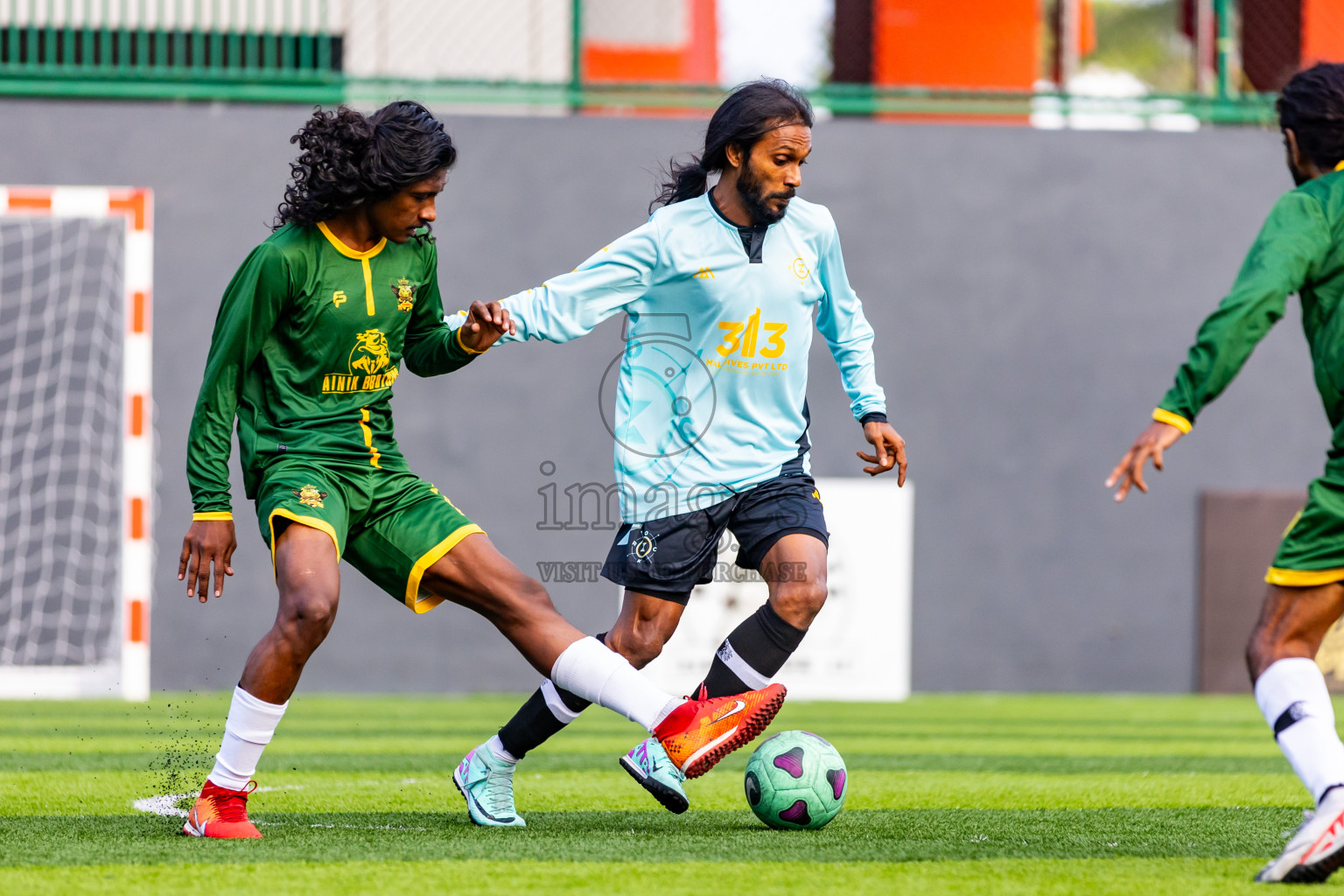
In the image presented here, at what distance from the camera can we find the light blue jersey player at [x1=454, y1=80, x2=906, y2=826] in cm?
444

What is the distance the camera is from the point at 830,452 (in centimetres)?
970

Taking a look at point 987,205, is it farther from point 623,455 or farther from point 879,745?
point 623,455

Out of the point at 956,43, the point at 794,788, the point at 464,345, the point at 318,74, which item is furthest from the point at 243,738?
the point at 956,43

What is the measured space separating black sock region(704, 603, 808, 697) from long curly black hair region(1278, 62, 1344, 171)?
1.86 metres

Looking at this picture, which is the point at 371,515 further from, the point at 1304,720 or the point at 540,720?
the point at 1304,720

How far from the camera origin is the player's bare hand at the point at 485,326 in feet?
14.0

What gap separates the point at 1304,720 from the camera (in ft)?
11.2

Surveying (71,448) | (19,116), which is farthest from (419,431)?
(19,116)

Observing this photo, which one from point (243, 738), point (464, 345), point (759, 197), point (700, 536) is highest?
point (759, 197)

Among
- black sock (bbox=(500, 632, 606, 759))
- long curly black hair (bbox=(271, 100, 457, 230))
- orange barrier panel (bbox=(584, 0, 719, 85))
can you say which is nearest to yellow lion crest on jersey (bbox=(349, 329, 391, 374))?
long curly black hair (bbox=(271, 100, 457, 230))

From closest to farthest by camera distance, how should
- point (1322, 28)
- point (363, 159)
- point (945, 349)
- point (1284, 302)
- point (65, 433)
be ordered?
point (1284, 302), point (363, 159), point (65, 433), point (945, 349), point (1322, 28)

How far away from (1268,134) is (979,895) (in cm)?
821

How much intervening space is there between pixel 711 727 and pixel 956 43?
8.79 metres

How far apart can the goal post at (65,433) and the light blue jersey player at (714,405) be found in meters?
5.37
